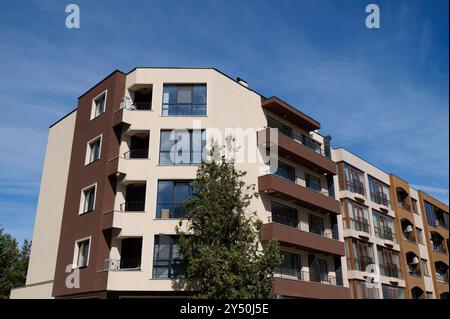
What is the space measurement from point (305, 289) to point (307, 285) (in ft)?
1.36

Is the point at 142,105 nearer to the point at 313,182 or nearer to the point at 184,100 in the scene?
the point at 184,100

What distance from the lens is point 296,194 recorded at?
99.8ft

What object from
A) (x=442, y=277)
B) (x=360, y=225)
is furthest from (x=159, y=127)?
(x=442, y=277)

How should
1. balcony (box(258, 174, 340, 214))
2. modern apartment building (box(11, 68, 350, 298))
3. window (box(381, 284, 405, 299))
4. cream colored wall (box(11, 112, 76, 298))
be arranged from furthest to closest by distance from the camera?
window (box(381, 284, 405, 299)) → cream colored wall (box(11, 112, 76, 298)) → balcony (box(258, 174, 340, 214)) → modern apartment building (box(11, 68, 350, 298))

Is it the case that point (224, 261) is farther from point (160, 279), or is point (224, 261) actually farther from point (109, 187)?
point (109, 187)

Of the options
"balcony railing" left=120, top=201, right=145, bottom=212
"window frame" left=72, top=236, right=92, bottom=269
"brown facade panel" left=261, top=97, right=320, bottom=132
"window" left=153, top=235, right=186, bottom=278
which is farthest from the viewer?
"brown facade panel" left=261, top=97, right=320, bottom=132

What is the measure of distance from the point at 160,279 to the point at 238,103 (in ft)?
42.2

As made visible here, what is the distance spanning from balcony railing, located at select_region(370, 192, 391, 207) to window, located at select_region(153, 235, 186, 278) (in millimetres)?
23915

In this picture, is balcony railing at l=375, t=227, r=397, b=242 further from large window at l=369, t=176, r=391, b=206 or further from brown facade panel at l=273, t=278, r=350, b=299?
brown facade panel at l=273, t=278, r=350, b=299

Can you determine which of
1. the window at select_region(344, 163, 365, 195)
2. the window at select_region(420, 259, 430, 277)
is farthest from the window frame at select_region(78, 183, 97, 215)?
the window at select_region(420, 259, 430, 277)

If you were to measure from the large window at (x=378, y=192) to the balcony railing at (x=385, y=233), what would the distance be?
2.57 m

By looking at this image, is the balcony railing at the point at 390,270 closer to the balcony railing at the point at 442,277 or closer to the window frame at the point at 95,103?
the balcony railing at the point at 442,277

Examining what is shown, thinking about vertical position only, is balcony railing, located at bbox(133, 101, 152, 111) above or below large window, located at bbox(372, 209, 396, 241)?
above

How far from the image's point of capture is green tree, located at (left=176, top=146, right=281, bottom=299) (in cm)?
2119
